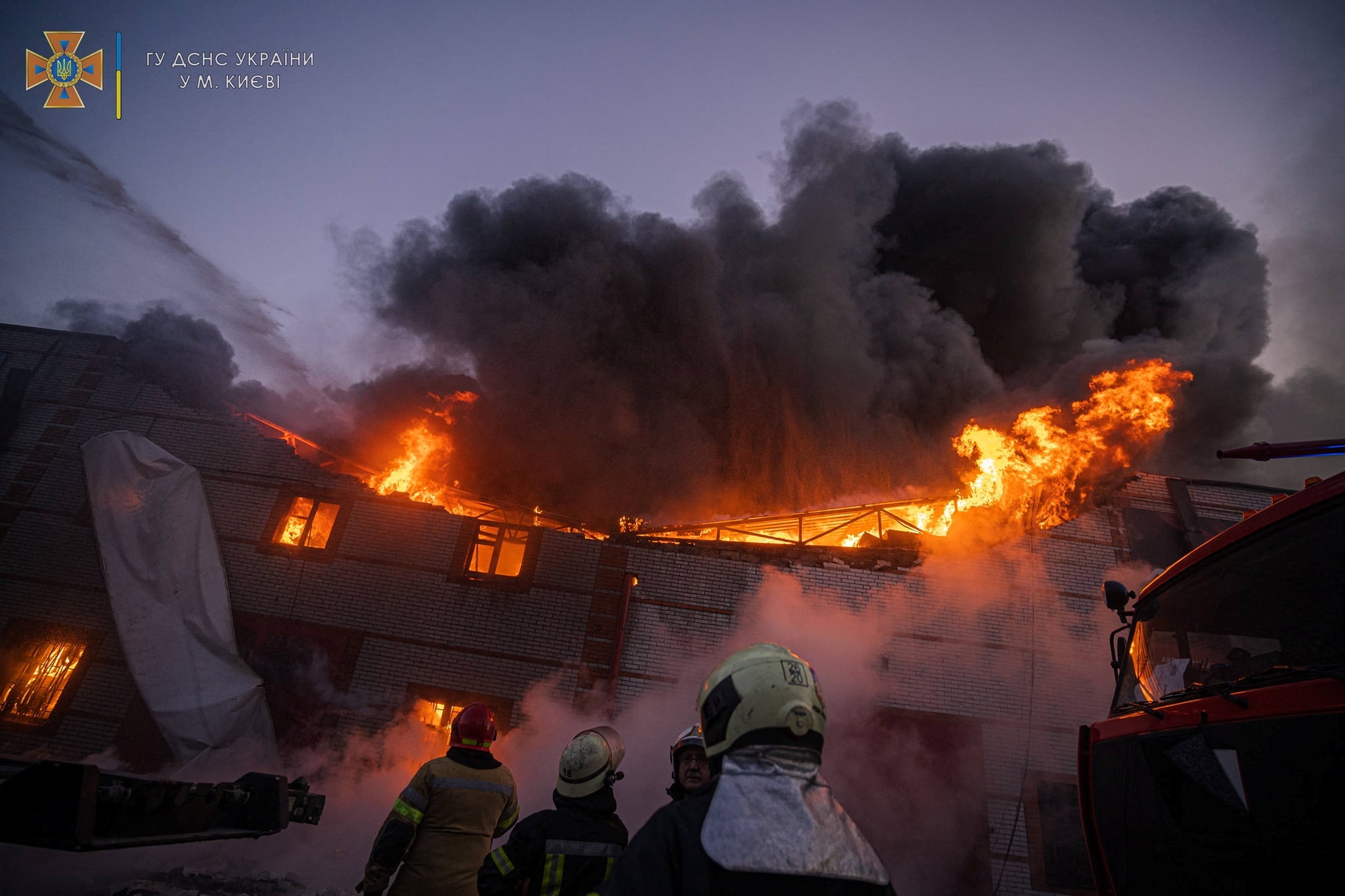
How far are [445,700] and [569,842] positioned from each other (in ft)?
21.1

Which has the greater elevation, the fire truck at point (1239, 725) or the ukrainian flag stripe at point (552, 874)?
the fire truck at point (1239, 725)

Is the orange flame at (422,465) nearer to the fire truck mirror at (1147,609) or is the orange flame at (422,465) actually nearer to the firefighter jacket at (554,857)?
the firefighter jacket at (554,857)

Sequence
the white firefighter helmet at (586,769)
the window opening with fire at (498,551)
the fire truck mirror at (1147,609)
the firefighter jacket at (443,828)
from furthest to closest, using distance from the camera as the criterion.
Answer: the window opening with fire at (498,551)
the fire truck mirror at (1147,609)
the firefighter jacket at (443,828)
the white firefighter helmet at (586,769)

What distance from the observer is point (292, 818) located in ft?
13.8

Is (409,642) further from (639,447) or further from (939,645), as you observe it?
(939,645)

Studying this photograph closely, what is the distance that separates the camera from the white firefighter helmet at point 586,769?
283 cm

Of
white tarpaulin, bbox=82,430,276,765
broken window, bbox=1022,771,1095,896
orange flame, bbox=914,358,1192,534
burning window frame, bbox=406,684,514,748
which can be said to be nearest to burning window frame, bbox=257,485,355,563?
white tarpaulin, bbox=82,430,276,765

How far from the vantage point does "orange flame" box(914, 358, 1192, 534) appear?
9508 millimetres

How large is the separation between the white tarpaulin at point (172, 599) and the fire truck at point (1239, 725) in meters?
9.20

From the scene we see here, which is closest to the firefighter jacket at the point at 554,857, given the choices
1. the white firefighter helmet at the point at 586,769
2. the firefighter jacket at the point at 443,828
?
the white firefighter helmet at the point at 586,769

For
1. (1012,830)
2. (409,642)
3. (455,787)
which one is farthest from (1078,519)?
(409,642)

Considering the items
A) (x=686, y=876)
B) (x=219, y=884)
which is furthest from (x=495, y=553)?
(x=686, y=876)

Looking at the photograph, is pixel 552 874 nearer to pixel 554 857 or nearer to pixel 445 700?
pixel 554 857

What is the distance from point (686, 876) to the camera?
1.32 meters
